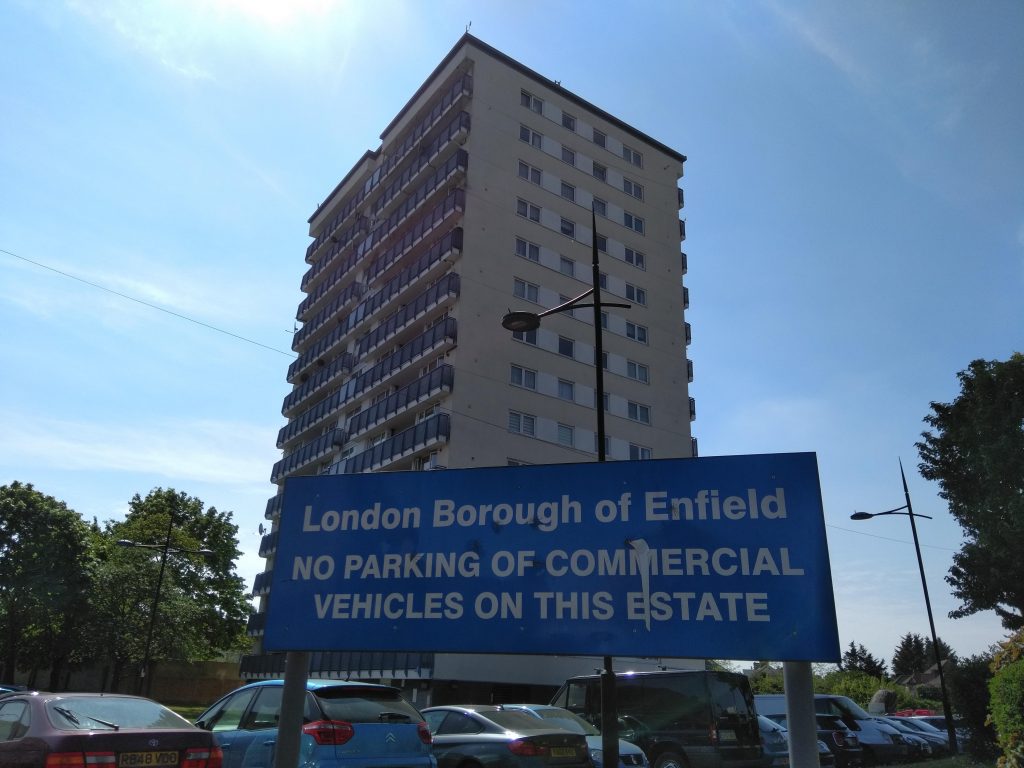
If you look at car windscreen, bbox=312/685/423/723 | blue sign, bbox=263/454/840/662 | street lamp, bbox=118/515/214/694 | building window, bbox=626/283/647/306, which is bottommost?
car windscreen, bbox=312/685/423/723

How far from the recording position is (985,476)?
34594 millimetres

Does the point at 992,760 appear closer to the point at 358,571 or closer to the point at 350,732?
the point at 350,732

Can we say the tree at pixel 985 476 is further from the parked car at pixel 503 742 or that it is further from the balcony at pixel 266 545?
the balcony at pixel 266 545

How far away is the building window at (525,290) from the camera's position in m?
42.3

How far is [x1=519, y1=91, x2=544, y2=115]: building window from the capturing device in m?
46.5

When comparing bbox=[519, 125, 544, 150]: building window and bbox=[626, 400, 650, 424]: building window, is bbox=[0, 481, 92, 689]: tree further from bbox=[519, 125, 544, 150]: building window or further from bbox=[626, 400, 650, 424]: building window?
bbox=[519, 125, 544, 150]: building window

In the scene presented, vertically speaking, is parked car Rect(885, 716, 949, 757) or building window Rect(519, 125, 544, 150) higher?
building window Rect(519, 125, 544, 150)

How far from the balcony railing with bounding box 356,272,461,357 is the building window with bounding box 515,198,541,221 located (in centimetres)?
629

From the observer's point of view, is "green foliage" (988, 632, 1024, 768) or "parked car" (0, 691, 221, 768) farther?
"green foliage" (988, 632, 1024, 768)

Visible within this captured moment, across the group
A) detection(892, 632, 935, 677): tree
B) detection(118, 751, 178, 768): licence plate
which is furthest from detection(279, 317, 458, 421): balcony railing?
detection(892, 632, 935, 677): tree

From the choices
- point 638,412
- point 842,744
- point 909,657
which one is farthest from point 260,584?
point 909,657

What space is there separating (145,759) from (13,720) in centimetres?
150

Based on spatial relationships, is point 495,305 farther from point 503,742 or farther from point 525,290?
point 503,742

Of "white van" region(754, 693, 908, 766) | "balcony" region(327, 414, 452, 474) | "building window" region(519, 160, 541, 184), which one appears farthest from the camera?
"building window" region(519, 160, 541, 184)
